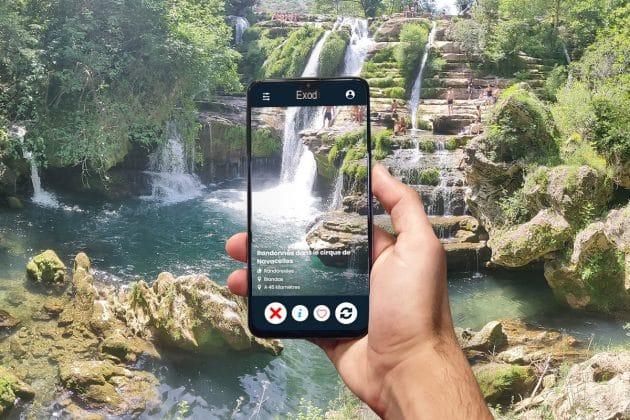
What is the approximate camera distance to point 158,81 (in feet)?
18.3

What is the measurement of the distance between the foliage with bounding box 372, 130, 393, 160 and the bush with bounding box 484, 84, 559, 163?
1022mm

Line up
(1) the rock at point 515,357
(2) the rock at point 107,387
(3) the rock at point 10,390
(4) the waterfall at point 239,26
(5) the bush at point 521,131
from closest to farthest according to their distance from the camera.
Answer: (3) the rock at point 10,390, (2) the rock at point 107,387, (1) the rock at point 515,357, (5) the bush at point 521,131, (4) the waterfall at point 239,26

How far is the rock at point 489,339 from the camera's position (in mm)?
3852

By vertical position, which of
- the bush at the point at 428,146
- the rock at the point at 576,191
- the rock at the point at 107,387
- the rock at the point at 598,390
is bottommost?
the rock at the point at 107,387

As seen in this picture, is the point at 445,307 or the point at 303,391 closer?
the point at 445,307

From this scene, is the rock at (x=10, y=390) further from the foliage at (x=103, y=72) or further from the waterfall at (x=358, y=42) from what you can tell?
the waterfall at (x=358, y=42)

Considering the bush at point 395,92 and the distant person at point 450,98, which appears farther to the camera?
the bush at point 395,92

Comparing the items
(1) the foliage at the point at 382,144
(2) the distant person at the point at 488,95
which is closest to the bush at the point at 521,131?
(2) the distant person at the point at 488,95

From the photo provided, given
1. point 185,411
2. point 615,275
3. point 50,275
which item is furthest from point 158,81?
point 615,275

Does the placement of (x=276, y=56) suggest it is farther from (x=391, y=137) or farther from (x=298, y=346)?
(x=298, y=346)

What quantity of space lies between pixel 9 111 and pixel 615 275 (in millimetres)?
5278

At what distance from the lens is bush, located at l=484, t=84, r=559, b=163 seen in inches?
179

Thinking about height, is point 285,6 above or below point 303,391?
above

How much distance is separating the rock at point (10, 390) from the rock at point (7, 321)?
1.48 feet
